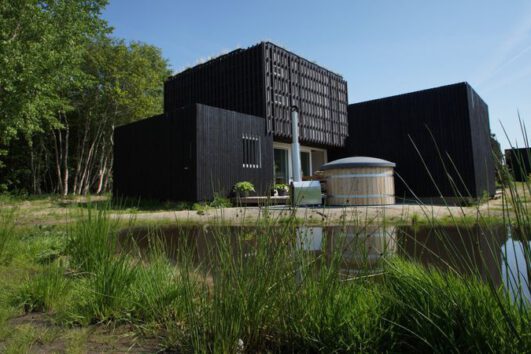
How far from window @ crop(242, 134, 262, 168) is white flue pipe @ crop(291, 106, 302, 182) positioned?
1326 mm

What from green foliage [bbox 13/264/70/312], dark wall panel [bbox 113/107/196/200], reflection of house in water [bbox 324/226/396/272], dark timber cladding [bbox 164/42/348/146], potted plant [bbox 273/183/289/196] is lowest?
green foliage [bbox 13/264/70/312]

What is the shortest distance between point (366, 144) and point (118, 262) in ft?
46.3

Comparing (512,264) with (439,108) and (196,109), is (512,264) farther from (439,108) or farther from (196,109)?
(439,108)

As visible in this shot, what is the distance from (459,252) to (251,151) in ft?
35.1

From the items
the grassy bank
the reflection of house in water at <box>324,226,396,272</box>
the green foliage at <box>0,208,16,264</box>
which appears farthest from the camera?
the green foliage at <box>0,208,16,264</box>

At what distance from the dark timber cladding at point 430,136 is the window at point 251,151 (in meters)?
4.82

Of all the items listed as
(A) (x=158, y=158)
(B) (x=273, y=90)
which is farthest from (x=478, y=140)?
(A) (x=158, y=158)

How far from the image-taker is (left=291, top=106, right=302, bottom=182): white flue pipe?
12312 millimetres

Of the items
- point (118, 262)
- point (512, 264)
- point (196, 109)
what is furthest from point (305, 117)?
point (118, 262)

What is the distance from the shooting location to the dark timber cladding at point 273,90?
489 inches

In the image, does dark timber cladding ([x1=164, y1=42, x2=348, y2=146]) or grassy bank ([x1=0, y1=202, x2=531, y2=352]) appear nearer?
grassy bank ([x1=0, y1=202, x2=531, y2=352])

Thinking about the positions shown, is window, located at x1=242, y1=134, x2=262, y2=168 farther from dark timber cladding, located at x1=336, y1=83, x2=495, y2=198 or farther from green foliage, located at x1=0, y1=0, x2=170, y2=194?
green foliage, located at x1=0, y1=0, x2=170, y2=194

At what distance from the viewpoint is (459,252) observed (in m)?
1.15

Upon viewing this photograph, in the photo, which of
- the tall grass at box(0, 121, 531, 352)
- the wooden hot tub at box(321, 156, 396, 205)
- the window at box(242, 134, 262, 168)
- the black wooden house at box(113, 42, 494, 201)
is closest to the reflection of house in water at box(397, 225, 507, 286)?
the tall grass at box(0, 121, 531, 352)
